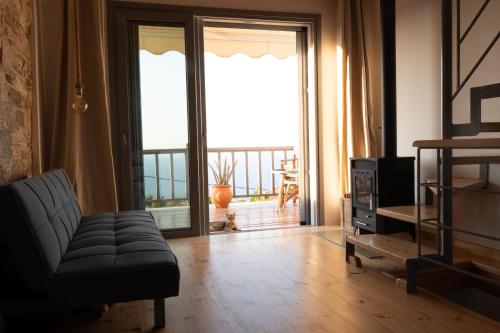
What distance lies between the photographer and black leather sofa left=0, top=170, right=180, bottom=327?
5.88 feet

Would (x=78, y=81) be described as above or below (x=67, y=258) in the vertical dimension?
above

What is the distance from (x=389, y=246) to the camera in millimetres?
2967

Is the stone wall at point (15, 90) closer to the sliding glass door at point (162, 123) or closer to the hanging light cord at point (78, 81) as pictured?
the hanging light cord at point (78, 81)

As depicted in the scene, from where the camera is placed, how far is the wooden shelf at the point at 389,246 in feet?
9.02

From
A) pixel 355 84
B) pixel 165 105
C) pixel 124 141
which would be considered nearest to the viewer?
pixel 124 141

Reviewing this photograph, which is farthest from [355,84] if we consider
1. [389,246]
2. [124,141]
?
[124,141]

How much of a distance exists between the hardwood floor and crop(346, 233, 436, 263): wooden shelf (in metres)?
0.18

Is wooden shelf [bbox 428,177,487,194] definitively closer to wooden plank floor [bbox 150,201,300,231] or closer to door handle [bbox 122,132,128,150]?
wooden plank floor [bbox 150,201,300,231]

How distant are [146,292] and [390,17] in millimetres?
3093

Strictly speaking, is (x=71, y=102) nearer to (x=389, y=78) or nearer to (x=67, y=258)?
(x=67, y=258)

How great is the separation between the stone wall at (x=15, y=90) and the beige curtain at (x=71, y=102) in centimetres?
55

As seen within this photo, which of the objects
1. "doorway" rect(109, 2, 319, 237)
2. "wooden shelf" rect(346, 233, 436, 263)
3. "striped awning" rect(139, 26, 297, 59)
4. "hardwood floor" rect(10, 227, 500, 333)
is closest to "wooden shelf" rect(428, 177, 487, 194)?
"wooden shelf" rect(346, 233, 436, 263)

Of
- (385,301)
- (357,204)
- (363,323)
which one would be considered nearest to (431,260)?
(385,301)

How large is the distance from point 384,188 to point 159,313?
2169 mm
